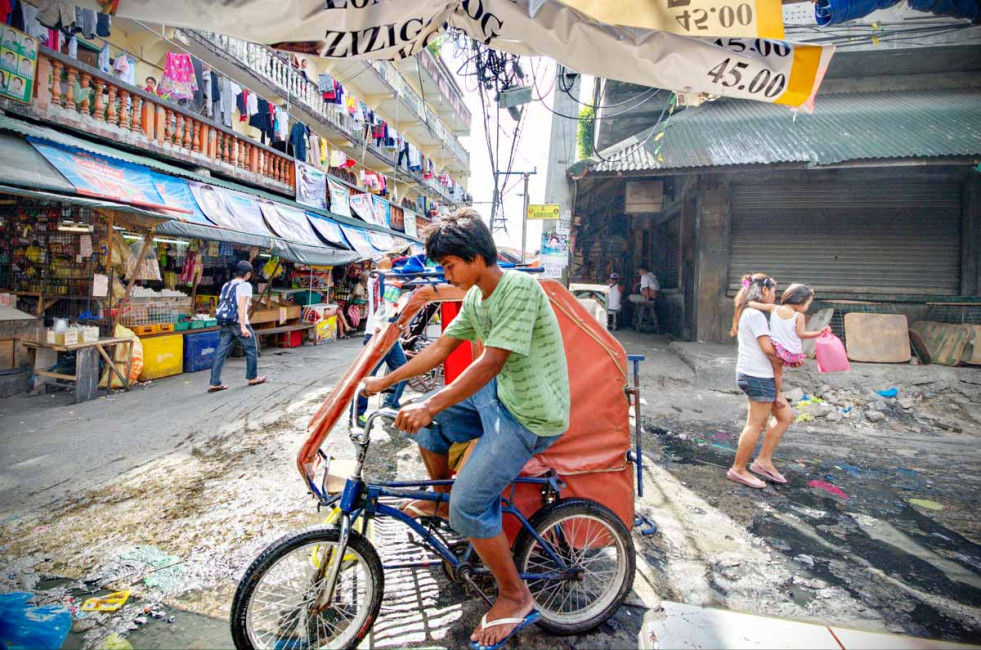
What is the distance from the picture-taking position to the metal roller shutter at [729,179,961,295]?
8289 mm

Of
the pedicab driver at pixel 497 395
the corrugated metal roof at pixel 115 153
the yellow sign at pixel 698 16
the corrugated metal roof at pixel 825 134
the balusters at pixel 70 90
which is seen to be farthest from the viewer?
the corrugated metal roof at pixel 825 134

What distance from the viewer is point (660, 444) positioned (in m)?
5.16

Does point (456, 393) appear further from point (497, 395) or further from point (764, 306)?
point (764, 306)

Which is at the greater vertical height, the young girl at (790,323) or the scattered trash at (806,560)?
the young girl at (790,323)

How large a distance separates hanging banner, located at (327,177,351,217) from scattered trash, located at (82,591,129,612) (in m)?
13.3

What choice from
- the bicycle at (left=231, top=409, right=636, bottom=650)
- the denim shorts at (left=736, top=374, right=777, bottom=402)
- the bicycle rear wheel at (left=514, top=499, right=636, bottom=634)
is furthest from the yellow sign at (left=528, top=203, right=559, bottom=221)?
the bicycle rear wheel at (left=514, top=499, right=636, bottom=634)

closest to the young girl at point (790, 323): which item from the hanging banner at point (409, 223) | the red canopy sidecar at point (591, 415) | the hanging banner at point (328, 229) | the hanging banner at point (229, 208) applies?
the red canopy sidecar at point (591, 415)

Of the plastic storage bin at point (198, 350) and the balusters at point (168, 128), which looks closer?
the plastic storage bin at point (198, 350)

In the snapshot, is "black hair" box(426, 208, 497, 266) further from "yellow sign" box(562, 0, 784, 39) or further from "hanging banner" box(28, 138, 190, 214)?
"hanging banner" box(28, 138, 190, 214)

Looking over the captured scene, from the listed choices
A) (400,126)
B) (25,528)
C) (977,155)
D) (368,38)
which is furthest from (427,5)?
(400,126)

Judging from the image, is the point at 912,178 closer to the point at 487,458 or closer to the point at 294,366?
the point at 487,458

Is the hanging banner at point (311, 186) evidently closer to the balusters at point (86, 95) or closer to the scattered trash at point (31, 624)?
the balusters at point (86, 95)

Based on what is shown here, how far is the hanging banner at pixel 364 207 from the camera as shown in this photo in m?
15.9

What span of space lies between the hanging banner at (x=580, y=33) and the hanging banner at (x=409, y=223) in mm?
18898
